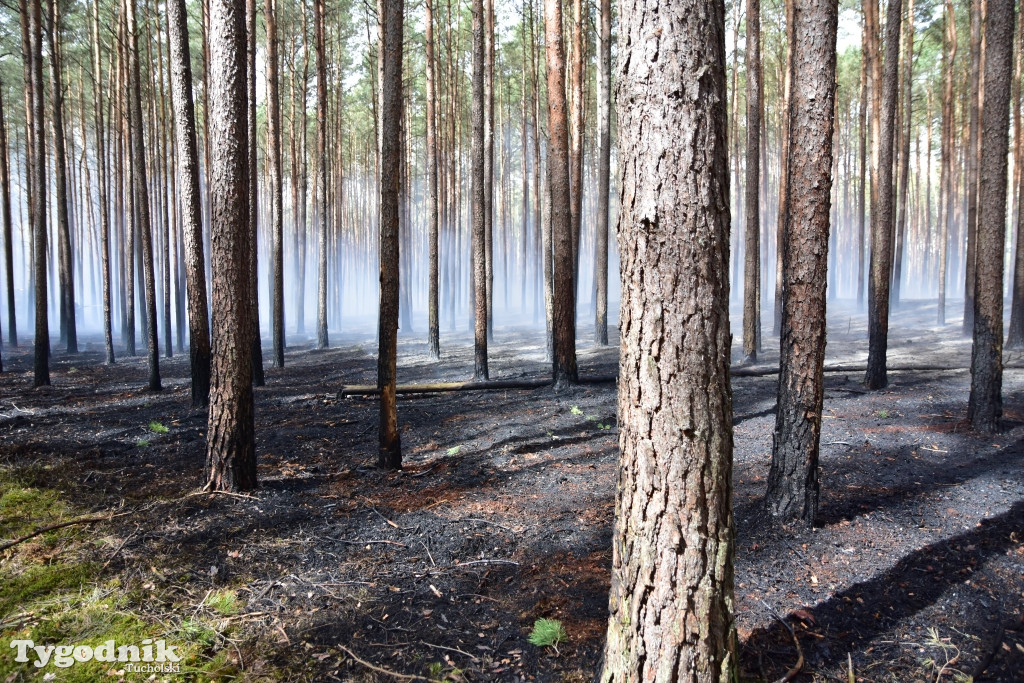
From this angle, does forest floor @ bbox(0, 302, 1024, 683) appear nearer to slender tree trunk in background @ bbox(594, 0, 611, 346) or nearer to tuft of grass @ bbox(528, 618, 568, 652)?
tuft of grass @ bbox(528, 618, 568, 652)

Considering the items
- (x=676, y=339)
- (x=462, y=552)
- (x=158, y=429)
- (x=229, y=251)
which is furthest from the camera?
(x=158, y=429)

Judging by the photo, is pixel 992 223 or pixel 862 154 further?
pixel 862 154

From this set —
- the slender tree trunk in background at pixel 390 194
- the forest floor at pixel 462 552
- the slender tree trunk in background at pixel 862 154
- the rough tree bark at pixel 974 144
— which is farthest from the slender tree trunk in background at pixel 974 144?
the slender tree trunk in background at pixel 390 194

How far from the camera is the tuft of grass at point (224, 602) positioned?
3.29 metres

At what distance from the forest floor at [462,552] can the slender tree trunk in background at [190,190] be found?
149 cm

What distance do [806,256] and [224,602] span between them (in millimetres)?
4425

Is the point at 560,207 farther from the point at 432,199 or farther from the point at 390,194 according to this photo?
the point at 432,199

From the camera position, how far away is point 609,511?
4.75 meters

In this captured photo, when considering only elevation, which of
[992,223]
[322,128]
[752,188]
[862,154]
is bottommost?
[992,223]

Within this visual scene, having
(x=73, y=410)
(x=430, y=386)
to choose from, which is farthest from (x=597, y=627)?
(x=73, y=410)

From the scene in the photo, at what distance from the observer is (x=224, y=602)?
335 cm

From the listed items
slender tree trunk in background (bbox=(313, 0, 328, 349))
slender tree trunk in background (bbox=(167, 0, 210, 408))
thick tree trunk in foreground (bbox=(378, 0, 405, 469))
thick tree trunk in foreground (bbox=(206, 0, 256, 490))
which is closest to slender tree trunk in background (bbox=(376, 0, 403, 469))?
thick tree trunk in foreground (bbox=(378, 0, 405, 469))

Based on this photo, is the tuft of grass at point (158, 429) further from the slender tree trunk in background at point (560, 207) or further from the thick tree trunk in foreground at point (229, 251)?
the slender tree trunk in background at point (560, 207)

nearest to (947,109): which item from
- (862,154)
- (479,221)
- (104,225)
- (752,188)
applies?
(862,154)
